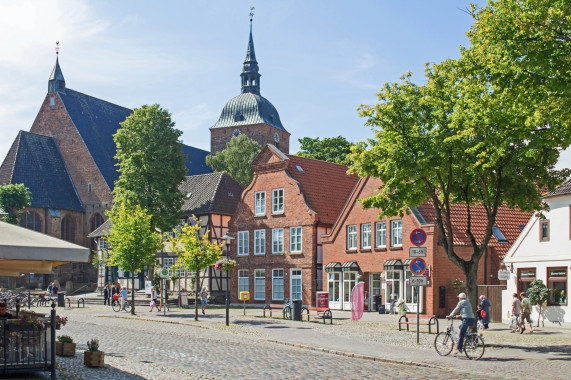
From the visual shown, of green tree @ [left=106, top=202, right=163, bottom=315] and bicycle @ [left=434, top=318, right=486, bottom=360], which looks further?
green tree @ [left=106, top=202, right=163, bottom=315]

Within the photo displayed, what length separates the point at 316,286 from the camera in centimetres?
4275

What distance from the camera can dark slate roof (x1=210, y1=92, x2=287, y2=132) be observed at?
3807 inches

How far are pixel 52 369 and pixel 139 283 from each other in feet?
148

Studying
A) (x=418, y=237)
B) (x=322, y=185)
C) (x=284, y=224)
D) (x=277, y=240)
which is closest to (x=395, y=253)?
(x=284, y=224)

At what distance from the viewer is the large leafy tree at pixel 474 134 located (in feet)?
53.6

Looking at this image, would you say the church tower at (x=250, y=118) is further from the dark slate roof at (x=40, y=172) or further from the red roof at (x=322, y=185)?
the red roof at (x=322, y=185)

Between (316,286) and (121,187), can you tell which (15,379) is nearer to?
(316,286)

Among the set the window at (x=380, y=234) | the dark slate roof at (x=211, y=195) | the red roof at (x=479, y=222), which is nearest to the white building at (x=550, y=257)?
the red roof at (x=479, y=222)

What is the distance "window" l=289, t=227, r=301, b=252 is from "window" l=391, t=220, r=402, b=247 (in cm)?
784

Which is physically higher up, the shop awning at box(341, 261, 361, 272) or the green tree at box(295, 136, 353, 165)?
the green tree at box(295, 136, 353, 165)

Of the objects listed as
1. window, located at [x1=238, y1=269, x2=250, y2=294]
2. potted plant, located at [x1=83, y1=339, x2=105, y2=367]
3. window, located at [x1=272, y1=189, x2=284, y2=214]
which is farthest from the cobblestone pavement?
window, located at [x1=238, y1=269, x2=250, y2=294]

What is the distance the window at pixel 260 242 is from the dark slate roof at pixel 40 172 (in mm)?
29146

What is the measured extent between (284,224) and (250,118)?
54.0 m

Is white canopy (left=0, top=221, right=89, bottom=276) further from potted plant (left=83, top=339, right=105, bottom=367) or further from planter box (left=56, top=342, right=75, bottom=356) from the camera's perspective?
planter box (left=56, top=342, right=75, bottom=356)
